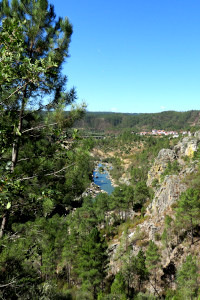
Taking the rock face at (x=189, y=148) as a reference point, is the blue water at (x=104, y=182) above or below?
below

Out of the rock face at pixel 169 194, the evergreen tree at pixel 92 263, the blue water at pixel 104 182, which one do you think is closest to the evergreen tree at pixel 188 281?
the evergreen tree at pixel 92 263

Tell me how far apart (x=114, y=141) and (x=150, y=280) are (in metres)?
127

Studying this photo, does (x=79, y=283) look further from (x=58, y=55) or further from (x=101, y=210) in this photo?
(x=58, y=55)

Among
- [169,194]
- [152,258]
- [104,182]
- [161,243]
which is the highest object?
[169,194]

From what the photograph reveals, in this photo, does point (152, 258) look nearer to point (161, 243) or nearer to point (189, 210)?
point (161, 243)

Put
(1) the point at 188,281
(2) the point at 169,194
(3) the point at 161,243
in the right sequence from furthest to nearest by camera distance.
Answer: (2) the point at 169,194 < (3) the point at 161,243 < (1) the point at 188,281

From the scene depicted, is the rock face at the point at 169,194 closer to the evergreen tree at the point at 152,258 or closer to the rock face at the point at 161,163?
the evergreen tree at the point at 152,258

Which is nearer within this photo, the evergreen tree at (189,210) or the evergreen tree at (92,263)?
the evergreen tree at (92,263)

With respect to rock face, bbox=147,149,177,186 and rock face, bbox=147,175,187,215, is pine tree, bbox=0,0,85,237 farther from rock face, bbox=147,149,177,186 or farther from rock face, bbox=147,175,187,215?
rock face, bbox=147,149,177,186

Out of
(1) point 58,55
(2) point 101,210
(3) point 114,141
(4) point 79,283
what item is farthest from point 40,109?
(3) point 114,141

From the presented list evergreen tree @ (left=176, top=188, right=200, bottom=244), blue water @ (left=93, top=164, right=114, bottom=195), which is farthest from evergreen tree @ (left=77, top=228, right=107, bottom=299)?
blue water @ (left=93, top=164, right=114, bottom=195)

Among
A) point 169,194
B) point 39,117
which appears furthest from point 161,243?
point 39,117

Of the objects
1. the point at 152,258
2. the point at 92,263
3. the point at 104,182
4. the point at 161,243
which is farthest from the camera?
the point at 104,182

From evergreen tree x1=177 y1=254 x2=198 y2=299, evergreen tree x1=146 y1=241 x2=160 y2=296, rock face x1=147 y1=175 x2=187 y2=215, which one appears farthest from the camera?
rock face x1=147 y1=175 x2=187 y2=215
